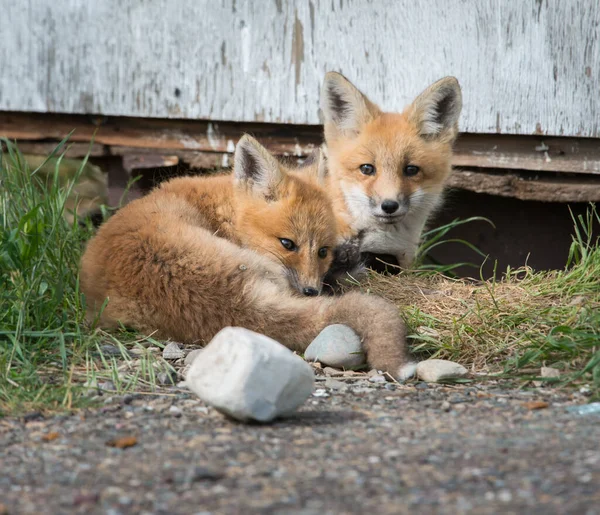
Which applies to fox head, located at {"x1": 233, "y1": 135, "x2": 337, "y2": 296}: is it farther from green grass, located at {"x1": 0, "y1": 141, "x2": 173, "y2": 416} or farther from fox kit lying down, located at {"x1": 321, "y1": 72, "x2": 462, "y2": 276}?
green grass, located at {"x1": 0, "y1": 141, "x2": 173, "y2": 416}

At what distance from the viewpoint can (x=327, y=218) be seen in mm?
3877

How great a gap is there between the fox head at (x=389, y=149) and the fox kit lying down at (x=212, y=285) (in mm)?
643

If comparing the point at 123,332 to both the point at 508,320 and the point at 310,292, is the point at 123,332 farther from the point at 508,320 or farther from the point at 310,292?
the point at 508,320

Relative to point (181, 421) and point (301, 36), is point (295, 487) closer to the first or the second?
point (181, 421)

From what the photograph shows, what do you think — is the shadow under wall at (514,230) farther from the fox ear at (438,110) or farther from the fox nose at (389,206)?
the fox nose at (389,206)

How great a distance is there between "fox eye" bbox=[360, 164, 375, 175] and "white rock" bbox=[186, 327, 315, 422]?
2188 millimetres

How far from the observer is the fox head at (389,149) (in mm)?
4184

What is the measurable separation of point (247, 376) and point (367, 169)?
2.34 m

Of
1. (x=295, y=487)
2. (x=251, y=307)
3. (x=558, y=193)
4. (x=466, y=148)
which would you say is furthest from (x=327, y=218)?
(x=295, y=487)

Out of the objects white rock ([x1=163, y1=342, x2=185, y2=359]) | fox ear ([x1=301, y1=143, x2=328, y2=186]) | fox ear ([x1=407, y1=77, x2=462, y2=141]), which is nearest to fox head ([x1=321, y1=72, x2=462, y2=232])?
fox ear ([x1=407, y1=77, x2=462, y2=141])

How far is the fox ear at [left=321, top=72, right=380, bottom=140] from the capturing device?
14.0ft

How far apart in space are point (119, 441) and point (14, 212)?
6.82 feet

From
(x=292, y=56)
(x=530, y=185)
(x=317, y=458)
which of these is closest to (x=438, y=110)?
(x=530, y=185)

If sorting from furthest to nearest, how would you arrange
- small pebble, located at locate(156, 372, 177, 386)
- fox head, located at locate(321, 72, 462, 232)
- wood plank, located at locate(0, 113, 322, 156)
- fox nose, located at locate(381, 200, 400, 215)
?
1. wood plank, located at locate(0, 113, 322, 156)
2. fox head, located at locate(321, 72, 462, 232)
3. fox nose, located at locate(381, 200, 400, 215)
4. small pebble, located at locate(156, 372, 177, 386)
